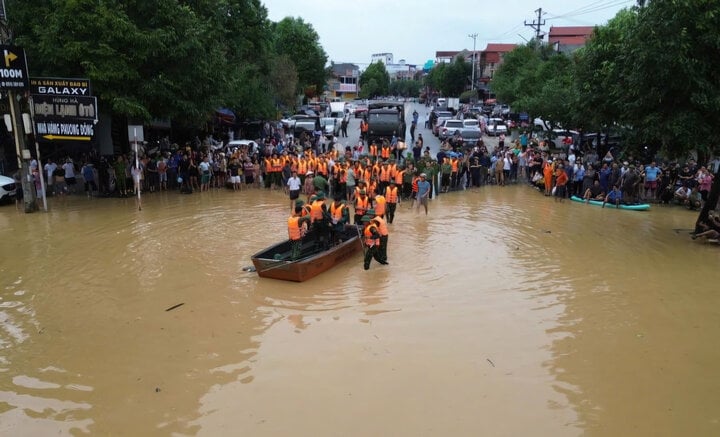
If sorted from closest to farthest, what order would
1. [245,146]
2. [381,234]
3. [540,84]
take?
[381,234], [245,146], [540,84]

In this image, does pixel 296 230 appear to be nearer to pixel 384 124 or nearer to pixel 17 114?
pixel 17 114

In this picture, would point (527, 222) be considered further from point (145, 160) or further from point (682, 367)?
point (145, 160)

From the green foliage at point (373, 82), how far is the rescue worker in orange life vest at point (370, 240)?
107m

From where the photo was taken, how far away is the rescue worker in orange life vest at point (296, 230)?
1140 centimetres

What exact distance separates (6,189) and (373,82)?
4030 inches

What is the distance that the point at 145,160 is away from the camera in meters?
21.9

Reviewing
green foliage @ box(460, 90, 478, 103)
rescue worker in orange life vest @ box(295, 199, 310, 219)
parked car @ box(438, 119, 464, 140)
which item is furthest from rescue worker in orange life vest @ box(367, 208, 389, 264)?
green foliage @ box(460, 90, 478, 103)

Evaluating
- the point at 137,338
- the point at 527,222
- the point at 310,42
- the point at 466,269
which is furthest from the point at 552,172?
the point at 310,42

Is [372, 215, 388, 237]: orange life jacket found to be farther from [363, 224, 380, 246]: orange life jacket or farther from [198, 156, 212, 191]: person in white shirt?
[198, 156, 212, 191]: person in white shirt

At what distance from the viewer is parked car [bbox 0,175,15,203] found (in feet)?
62.2

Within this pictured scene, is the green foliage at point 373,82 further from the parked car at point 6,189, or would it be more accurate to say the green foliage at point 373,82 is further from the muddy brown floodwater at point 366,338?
the muddy brown floodwater at point 366,338

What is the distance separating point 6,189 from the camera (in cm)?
1908

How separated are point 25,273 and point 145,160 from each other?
10.6 m

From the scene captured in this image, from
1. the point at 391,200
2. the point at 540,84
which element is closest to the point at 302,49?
the point at 540,84
